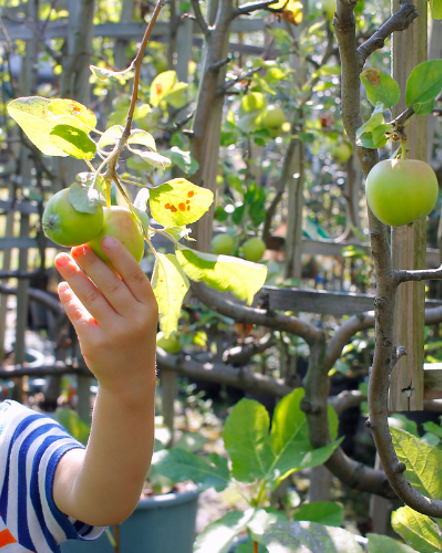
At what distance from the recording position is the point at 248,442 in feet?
Result: 3.63

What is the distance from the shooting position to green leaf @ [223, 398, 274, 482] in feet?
3.53

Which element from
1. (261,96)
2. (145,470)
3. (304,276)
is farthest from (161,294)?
(304,276)

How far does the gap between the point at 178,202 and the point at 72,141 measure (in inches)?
4.7

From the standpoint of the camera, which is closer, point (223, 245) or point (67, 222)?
point (67, 222)

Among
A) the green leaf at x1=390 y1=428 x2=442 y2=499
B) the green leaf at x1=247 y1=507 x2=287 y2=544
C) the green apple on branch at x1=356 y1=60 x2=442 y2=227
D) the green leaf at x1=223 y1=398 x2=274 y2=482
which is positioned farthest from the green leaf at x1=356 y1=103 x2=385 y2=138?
the green leaf at x1=223 y1=398 x2=274 y2=482

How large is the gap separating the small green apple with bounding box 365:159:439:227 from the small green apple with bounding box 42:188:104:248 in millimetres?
277

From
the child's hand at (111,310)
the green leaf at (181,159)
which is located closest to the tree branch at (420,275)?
the child's hand at (111,310)

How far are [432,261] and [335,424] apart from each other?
1154 mm

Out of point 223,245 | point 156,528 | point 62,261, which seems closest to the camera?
point 62,261

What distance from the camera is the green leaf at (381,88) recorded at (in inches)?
19.3

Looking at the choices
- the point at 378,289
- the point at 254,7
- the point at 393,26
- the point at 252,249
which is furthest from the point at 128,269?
the point at 252,249

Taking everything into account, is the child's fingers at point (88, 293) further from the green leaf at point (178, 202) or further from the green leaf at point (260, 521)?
the green leaf at point (260, 521)

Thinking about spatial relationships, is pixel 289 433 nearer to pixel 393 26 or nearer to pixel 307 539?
pixel 307 539

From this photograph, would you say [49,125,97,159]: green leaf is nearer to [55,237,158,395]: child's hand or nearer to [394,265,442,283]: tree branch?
[55,237,158,395]: child's hand
